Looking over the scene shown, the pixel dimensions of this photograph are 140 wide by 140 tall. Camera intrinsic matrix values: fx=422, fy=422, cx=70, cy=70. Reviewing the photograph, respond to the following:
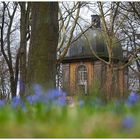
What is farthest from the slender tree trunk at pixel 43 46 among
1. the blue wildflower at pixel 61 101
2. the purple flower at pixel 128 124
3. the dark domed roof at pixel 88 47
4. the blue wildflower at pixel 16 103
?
the dark domed roof at pixel 88 47

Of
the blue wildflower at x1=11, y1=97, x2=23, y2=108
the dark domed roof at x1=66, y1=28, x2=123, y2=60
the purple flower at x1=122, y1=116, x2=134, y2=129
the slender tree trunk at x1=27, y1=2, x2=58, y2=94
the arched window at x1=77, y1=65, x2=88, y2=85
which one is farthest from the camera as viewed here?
the arched window at x1=77, y1=65, x2=88, y2=85

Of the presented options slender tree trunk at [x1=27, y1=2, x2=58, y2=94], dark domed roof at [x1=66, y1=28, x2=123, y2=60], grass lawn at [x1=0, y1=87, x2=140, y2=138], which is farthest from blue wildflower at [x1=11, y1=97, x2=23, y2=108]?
dark domed roof at [x1=66, y1=28, x2=123, y2=60]

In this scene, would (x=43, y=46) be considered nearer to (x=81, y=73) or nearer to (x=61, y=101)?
(x=61, y=101)

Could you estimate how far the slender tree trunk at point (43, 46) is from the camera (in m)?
7.61

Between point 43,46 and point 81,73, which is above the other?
point 81,73

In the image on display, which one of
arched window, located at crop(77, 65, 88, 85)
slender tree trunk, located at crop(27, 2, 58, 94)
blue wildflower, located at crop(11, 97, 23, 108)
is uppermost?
arched window, located at crop(77, 65, 88, 85)

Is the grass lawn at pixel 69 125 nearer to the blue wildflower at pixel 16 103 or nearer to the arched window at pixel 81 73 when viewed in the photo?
the blue wildflower at pixel 16 103

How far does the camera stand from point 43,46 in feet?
25.5

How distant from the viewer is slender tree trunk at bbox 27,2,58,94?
761 cm

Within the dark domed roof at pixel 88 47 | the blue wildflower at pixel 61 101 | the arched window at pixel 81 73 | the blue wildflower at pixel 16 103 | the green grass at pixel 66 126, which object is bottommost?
the green grass at pixel 66 126

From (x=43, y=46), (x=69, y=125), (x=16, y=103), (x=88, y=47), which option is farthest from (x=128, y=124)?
(x=88, y=47)

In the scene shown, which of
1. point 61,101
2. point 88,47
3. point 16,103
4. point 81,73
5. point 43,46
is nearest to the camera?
point 61,101

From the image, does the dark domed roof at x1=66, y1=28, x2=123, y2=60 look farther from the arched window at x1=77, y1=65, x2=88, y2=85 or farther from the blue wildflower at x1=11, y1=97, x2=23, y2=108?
the blue wildflower at x1=11, y1=97, x2=23, y2=108

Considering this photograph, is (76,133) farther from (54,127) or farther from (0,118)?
(0,118)
